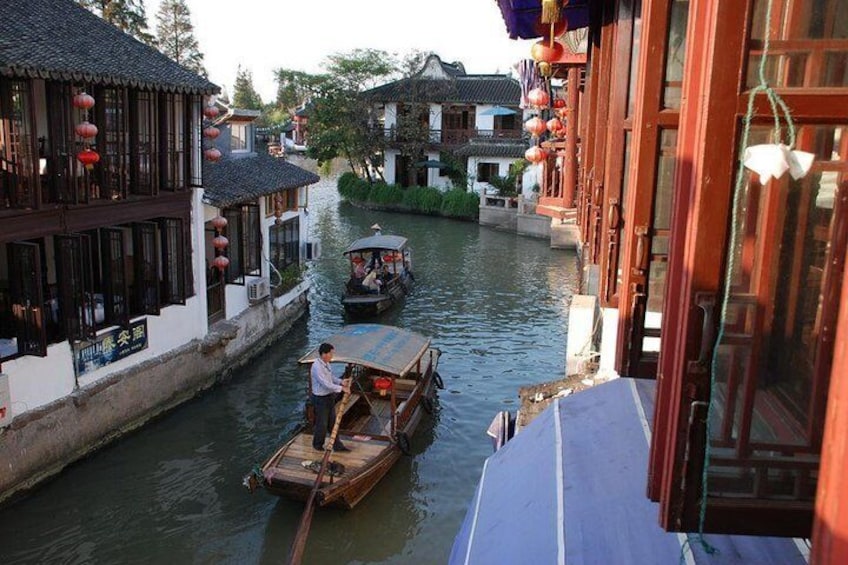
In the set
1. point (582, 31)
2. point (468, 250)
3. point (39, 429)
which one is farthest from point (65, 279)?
point (468, 250)

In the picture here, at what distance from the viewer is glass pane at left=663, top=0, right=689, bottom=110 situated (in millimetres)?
4750

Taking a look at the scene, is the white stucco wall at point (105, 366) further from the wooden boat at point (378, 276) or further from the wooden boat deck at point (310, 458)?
the wooden boat at point (378, 276)

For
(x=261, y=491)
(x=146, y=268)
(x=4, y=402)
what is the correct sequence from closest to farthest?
(x=4, y=402)
(x=261, y=491)
(x=146, y=268)

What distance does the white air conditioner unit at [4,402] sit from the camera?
35.2 feet

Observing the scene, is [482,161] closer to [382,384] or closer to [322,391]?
[382,384]

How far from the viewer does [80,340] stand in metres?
12.5

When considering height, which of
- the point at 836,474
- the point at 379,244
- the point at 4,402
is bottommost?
the point at 4,402

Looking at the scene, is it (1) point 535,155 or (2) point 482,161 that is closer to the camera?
(1) point 535,155

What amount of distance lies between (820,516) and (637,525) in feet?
5.74

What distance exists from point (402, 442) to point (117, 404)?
5.00m

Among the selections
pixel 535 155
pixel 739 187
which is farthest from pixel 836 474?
pixel 535 155

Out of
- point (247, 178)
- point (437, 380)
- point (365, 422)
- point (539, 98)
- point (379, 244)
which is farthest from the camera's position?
point (379, 244)

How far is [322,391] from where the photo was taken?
1141 cm

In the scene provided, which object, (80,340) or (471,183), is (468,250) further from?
(80,340)
